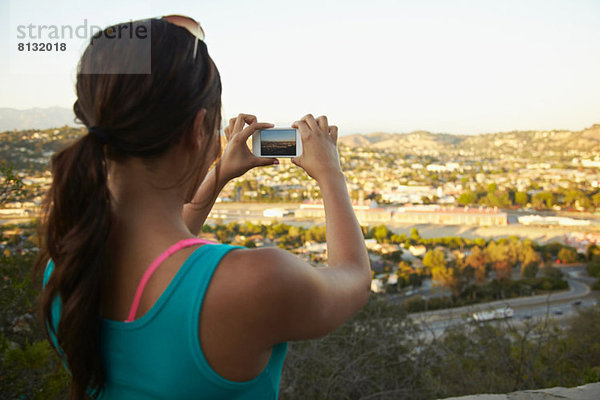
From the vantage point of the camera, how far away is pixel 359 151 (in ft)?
102

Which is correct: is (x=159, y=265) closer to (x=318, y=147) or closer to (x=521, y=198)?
(x=318, y=147)

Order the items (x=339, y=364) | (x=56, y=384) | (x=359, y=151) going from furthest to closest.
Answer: (x=359, y=151)
(x=339, y=364)
(x=56, y=384)

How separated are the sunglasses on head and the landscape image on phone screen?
1.03 feet

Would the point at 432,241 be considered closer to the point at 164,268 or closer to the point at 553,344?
the point at 553,344

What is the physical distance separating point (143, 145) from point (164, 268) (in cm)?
16

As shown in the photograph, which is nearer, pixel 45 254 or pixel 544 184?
pixel 45 254

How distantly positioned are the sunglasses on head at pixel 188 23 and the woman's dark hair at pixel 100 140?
0.05 ft

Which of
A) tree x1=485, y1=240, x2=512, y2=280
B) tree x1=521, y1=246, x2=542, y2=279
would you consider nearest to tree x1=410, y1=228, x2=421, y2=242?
tree x1=485, y1=240, x2=512, y2=280

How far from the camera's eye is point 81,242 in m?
0.59

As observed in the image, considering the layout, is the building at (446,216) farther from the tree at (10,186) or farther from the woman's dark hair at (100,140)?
the woman's dark hair at (100,140)

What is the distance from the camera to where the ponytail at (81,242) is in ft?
1.92

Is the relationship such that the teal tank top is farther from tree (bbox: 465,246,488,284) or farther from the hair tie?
tree (bbox: 465,246,488,284)

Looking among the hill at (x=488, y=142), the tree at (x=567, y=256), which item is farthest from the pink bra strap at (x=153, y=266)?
the hill at (x=488, y=142)

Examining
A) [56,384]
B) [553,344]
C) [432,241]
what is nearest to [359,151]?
[432,241]
